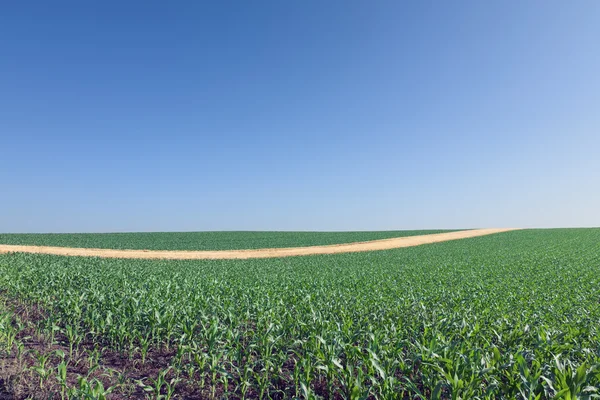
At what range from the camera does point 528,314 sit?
29.6 ft

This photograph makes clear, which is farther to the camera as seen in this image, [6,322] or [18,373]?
[6,322]

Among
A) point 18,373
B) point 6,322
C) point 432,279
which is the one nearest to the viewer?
point 18,373

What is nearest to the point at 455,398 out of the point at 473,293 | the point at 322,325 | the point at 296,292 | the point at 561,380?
the point at 561,380

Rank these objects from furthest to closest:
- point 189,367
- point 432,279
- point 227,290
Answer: point 432,279 → point 227,290 → point 189,367

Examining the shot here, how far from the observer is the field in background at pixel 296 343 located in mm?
4660

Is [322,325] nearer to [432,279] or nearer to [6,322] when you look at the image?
[6,322]

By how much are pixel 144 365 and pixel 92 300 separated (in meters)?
4.06

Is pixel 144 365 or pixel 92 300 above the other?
pixel 92 300

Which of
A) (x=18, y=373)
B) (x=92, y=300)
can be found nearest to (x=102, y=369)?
(x=18, y=373)

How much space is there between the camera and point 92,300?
9141 mm

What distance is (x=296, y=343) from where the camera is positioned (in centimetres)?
599

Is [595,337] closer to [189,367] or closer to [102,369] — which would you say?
A: [189,367]

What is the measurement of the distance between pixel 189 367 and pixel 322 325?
9.17 ft

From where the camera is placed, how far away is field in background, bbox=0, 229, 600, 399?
4.66 metres
